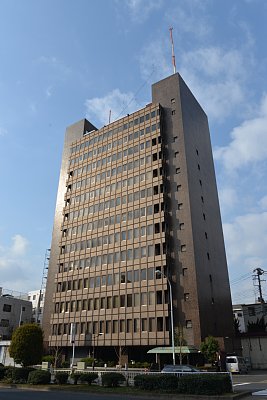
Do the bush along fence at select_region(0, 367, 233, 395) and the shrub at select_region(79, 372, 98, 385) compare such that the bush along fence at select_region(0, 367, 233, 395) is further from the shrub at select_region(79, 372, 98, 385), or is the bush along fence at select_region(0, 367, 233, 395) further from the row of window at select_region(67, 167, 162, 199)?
the row of window at select_region(67, 167, 162, 199)

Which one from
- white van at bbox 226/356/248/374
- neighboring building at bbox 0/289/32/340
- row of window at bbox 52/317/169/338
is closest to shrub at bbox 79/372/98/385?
white van at bbox 226/356/248/374

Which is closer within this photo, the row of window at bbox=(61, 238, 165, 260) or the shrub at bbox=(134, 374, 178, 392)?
the shrub at bbox=(134, 374, 178, 392)

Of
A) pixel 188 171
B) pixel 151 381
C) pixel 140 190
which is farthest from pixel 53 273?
pixel 151 381

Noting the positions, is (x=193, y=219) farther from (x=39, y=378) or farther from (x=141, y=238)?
(x=39, y=378)

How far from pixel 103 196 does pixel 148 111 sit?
19602mm

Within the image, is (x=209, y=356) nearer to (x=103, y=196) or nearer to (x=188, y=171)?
A: (x=188, y=171)

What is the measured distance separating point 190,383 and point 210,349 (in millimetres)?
27690

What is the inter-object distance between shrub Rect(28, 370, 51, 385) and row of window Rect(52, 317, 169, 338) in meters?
26.2

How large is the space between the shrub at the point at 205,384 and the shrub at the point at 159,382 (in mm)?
647

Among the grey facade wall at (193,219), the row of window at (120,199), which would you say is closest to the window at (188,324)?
the grey facade wall at (193,219)

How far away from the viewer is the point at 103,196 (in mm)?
70375

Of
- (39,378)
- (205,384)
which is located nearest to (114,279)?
(39,378)

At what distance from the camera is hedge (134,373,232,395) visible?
2055 cm

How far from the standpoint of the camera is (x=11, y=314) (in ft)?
299
